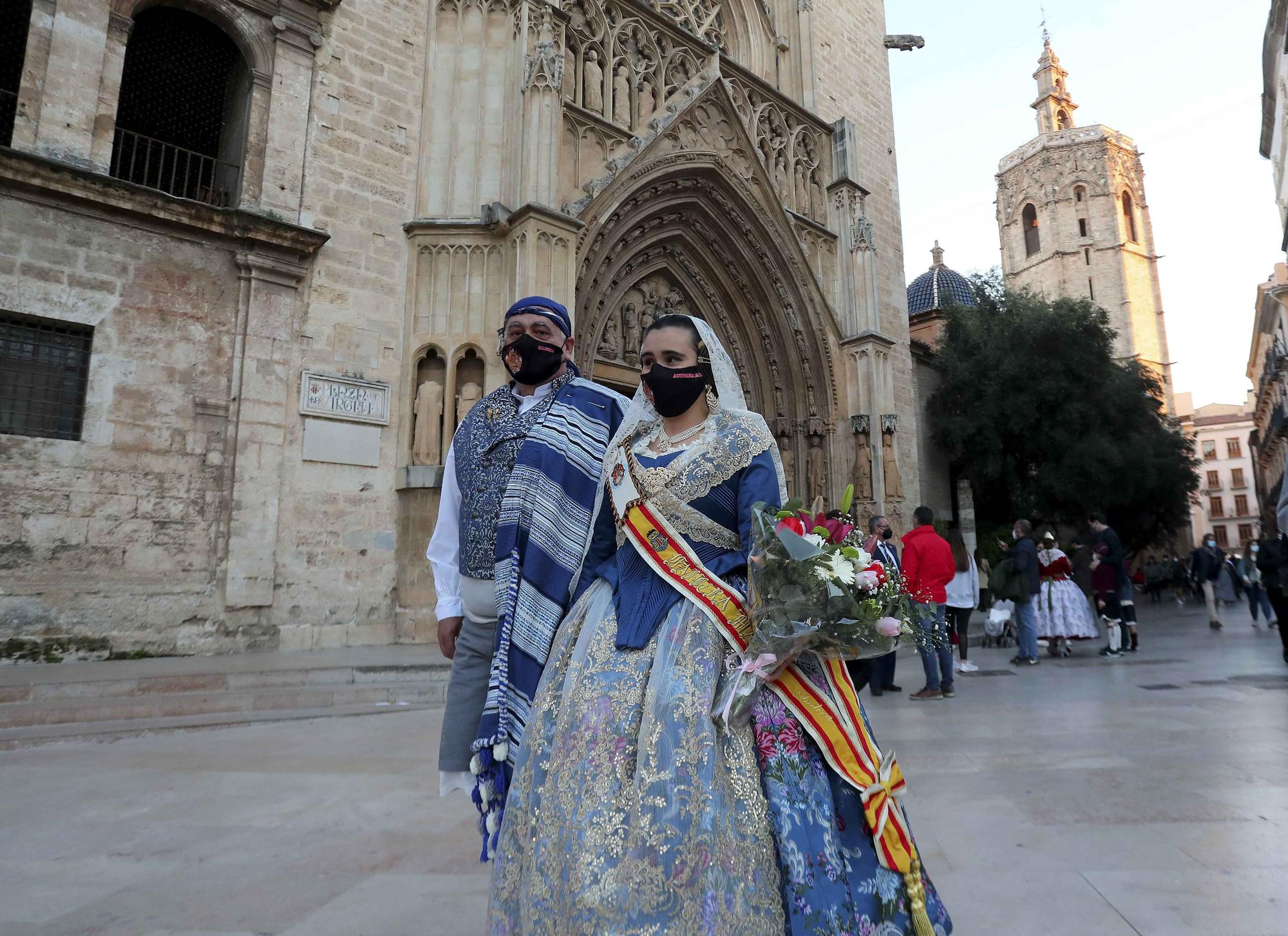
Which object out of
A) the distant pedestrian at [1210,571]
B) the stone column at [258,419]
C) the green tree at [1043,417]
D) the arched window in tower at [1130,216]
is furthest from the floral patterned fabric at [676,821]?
the arched window in tower at [1130,216]

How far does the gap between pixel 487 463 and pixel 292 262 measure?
726cm

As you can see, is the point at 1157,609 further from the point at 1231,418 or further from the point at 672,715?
the point at 1231,418

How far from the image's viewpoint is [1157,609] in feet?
67.8

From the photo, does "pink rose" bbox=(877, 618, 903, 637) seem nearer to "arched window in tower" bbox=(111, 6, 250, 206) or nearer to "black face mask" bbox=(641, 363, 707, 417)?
"black face mask" bbox=(641, 363, 707, 417)

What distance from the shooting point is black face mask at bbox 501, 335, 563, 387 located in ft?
8.27

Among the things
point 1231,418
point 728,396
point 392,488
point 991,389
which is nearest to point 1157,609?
point 991,389

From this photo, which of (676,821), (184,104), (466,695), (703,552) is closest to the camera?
(676,821)

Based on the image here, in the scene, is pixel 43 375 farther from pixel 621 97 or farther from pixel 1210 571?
pixel 1210 571

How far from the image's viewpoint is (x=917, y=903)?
65.2 inches

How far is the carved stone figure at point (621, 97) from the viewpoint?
12.2m

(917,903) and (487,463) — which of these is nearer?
(917,903)

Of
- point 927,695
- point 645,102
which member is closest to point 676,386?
point 927,695

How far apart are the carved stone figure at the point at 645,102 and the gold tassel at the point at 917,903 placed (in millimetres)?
12615

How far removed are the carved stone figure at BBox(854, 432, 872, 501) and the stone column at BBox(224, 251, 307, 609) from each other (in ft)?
31.7
